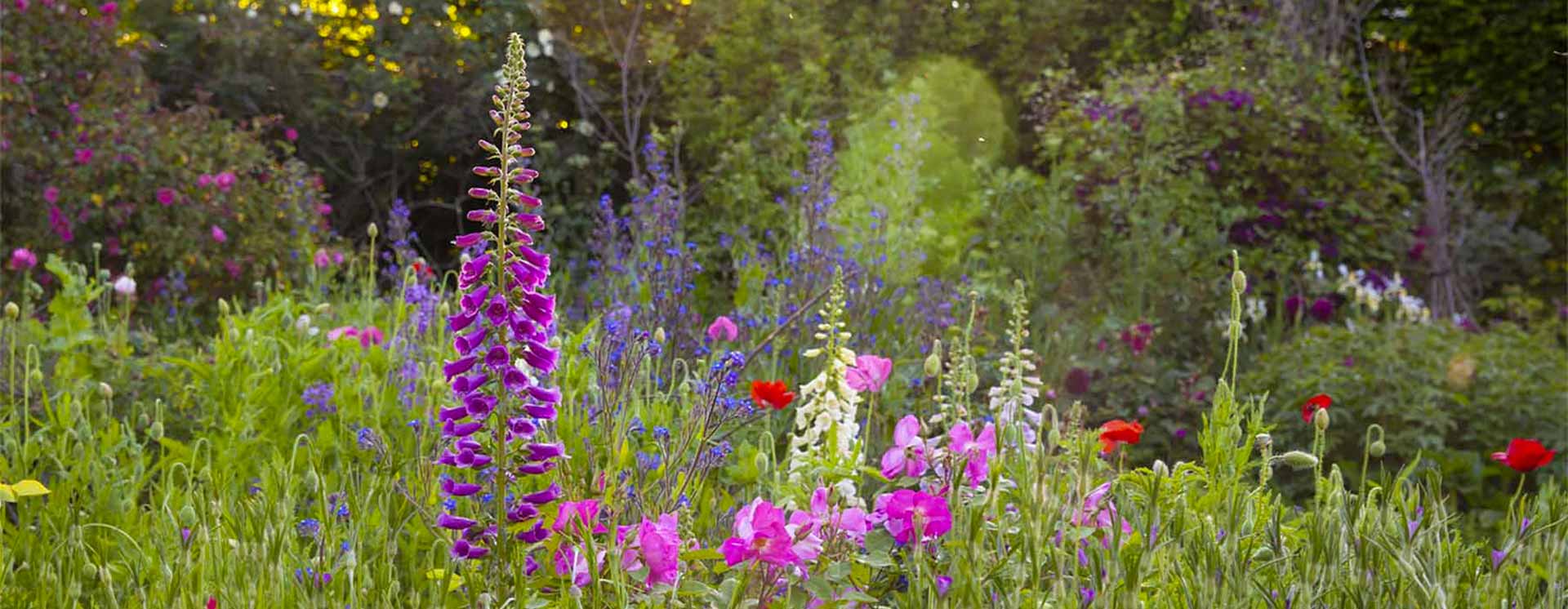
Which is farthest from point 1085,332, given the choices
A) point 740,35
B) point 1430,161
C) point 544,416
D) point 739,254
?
point 544,416

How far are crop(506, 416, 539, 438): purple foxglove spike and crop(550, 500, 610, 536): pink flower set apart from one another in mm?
111

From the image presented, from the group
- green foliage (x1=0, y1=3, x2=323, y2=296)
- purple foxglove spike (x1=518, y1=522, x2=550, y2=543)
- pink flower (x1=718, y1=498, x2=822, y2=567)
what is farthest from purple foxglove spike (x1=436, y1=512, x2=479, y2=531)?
green foliage (x1=0, y1=3, x2=323, y2=296)

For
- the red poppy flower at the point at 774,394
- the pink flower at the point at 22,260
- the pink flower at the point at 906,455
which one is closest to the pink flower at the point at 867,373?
the red poppy flower at the point at 774,394

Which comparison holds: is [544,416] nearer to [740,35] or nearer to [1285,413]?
[1285,413]

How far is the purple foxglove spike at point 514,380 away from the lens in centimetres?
179

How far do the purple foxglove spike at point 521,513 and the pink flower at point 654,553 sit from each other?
0.70 ft

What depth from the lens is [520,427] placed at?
1831 mm

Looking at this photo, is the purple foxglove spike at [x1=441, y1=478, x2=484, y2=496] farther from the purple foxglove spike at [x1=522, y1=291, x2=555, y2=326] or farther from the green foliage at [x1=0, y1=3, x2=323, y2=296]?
the green foliage at [x1=0, y1=3, x2=323, y2=296]

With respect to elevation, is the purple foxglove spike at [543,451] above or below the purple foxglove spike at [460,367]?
below

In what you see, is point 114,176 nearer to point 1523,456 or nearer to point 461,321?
point 461,321

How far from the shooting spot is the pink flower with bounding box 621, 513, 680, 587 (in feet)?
5.71

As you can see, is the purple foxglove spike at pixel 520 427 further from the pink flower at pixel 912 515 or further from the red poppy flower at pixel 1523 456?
the red poppy flower at pixel 1523 456

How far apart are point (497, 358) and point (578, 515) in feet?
0.78

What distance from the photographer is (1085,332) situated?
218 inches
